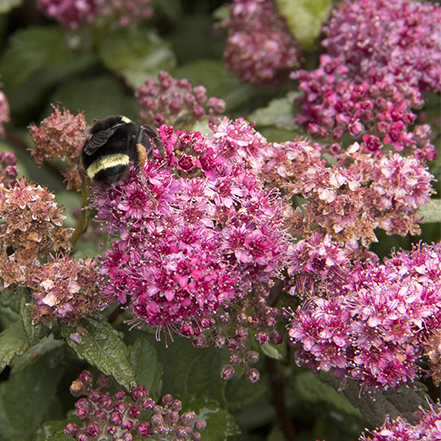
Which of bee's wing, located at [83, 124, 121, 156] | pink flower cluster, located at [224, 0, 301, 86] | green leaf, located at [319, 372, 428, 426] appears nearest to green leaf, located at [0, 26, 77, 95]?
pink flower cluster, located at [224, 0, 301, 86]

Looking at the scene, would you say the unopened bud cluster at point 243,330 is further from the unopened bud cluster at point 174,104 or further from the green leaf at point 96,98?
the green leaf at point 96,98

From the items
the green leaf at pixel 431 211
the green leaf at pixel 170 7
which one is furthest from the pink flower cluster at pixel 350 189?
the green leaf at pixel 170 7

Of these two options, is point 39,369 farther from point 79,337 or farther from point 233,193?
point 233,193

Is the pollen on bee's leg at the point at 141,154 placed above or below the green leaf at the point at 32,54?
above

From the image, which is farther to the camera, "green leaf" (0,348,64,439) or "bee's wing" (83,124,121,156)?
"green leaf" (0,348,64,439)

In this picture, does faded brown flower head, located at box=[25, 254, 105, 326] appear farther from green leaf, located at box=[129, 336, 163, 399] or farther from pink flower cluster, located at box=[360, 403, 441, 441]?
pink flower cluster, located at box=[360, 403, 441, 441]
